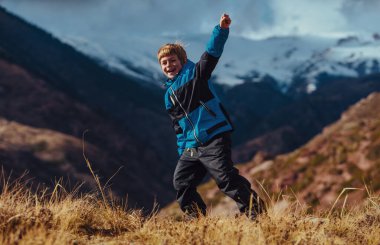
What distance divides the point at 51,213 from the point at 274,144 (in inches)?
7411

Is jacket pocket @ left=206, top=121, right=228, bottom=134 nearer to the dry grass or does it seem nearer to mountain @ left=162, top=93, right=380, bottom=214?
the dry grass

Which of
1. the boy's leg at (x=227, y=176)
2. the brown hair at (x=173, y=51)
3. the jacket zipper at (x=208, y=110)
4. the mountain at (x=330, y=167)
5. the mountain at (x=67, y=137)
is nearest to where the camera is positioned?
the boy's leg at (x=227, y=176)

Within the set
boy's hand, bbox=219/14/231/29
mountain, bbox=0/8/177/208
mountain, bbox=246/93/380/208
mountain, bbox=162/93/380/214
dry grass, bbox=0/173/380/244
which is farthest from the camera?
mountain, bbox=0/8/177/208

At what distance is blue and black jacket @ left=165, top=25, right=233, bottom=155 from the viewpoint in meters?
5.71

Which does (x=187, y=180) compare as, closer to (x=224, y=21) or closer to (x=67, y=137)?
(x=224, y=21)

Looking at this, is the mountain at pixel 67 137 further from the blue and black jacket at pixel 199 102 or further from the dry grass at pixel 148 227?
the dry grass at pixel 148 227

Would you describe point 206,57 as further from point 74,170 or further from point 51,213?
point 74,170

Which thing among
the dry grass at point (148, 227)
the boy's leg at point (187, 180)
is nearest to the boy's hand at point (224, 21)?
the boy's leg at point (187, 180)

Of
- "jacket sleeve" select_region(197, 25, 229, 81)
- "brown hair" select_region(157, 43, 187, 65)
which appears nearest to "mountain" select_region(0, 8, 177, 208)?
"brown hair" select_region(157, 43, 187, 65)

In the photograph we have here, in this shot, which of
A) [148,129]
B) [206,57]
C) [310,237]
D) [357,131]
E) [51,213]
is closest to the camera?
[310,237]

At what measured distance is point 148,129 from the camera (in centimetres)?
17288

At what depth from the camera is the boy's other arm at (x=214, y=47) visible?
565cm

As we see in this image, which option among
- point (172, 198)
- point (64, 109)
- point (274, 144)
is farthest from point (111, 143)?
point (274, 144)

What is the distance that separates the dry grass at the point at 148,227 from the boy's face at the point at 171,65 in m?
1.75
